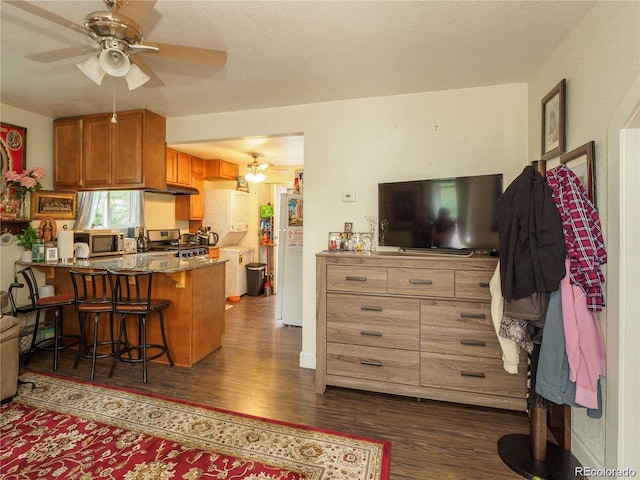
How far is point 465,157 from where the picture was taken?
2.82 metres

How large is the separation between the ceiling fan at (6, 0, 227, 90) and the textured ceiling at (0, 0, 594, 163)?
0.25 m

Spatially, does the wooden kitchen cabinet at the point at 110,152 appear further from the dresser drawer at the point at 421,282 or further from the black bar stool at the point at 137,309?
the dresser drawer at the point at 421,282

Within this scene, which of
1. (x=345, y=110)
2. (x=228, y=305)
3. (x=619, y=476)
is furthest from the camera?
(x=228, y=305)

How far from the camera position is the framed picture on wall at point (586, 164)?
1765mm

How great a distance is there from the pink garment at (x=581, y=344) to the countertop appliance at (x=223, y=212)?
5.22 meters

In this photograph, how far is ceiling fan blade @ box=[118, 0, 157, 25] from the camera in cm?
149

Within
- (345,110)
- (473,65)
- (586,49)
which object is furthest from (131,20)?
(586,49)

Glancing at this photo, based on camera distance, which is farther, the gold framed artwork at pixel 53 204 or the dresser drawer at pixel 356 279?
the gold framed artwork at pixel 53 204

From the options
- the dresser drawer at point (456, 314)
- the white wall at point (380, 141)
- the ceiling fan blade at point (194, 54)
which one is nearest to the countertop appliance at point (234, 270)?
the white wall at point (380, 141)

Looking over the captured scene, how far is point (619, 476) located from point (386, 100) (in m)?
2.93

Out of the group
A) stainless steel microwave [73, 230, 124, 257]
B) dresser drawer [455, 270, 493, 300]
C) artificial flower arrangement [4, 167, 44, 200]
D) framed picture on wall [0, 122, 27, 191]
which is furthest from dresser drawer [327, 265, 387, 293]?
framed picture on wall [0, 122, 27, 191]

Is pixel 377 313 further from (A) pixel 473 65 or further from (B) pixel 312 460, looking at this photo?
(A) pixel 473 65

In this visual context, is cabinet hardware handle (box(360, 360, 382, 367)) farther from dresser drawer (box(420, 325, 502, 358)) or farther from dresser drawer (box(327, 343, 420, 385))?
dresser drawer (box(420, 325, 502, 358))

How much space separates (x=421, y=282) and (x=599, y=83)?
155 centimetres
